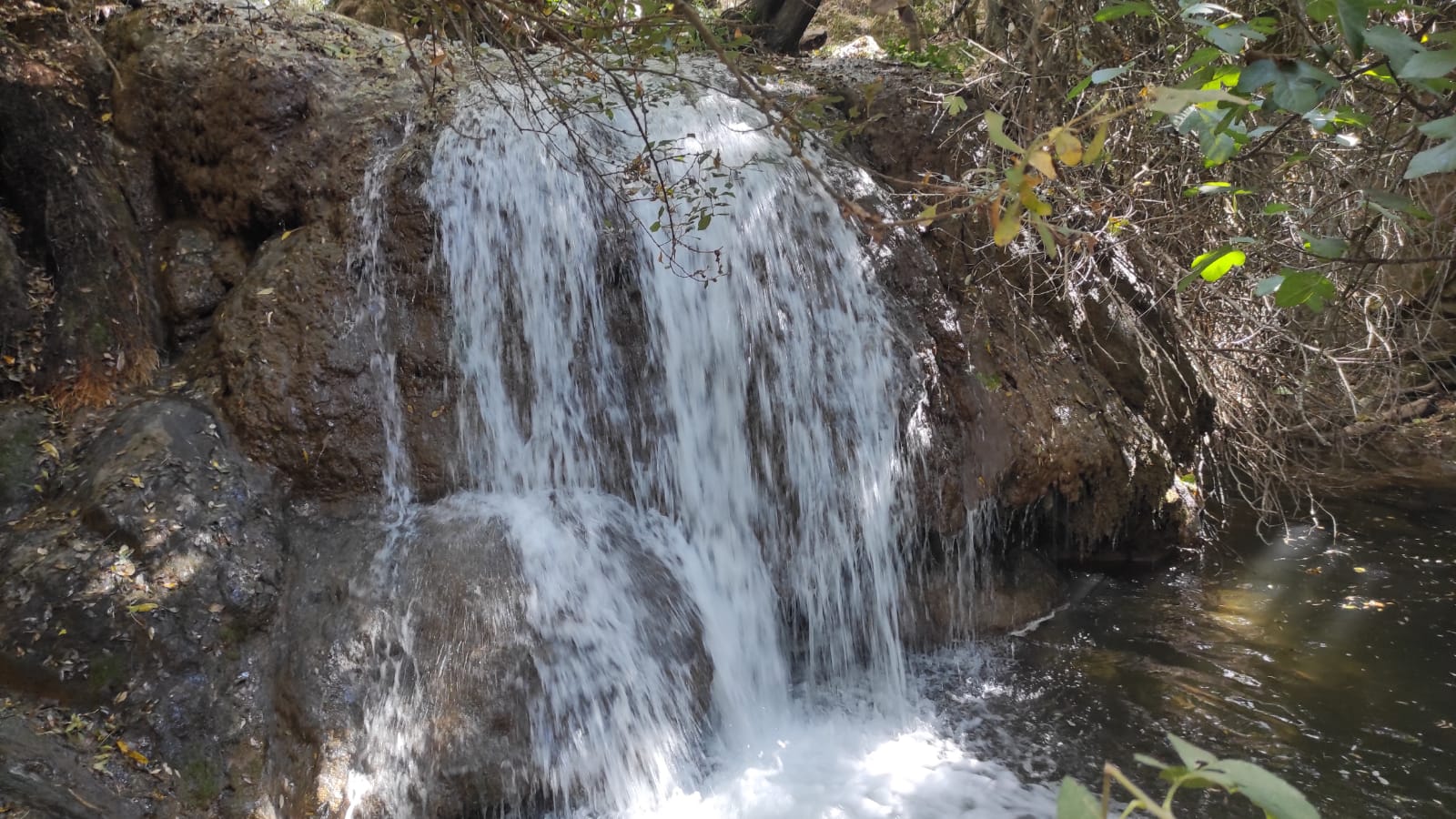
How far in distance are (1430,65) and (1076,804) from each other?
1.20 meters

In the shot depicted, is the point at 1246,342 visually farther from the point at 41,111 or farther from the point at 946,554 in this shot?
the point at 41,111

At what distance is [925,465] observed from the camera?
464 cm

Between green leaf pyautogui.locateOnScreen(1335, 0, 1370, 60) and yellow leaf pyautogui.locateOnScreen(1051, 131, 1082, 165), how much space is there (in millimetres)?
550

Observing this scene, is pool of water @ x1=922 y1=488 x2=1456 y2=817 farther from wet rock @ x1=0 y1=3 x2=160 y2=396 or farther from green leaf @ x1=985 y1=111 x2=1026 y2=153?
wet rock @ x1=0 y1=3 x2=160 y2=396

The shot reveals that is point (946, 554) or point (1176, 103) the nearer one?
point (1176, 103)

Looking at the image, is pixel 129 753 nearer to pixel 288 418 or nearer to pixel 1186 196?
pixel 288 418

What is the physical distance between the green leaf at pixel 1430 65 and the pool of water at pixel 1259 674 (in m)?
3.16

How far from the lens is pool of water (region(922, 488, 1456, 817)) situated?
3.62 metres

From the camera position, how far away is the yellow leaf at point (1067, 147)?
116cm

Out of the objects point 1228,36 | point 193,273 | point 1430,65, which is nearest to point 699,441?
point 193,273

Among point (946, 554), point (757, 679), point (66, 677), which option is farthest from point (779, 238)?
point (66, 677)

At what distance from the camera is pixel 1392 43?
133 centimetres

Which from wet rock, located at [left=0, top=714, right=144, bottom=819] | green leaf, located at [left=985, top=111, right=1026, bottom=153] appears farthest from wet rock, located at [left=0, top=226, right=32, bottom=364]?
green leaf, located at [left=985, top=111, right=1026, bottom=153]

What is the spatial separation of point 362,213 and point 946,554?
3.69 meters
